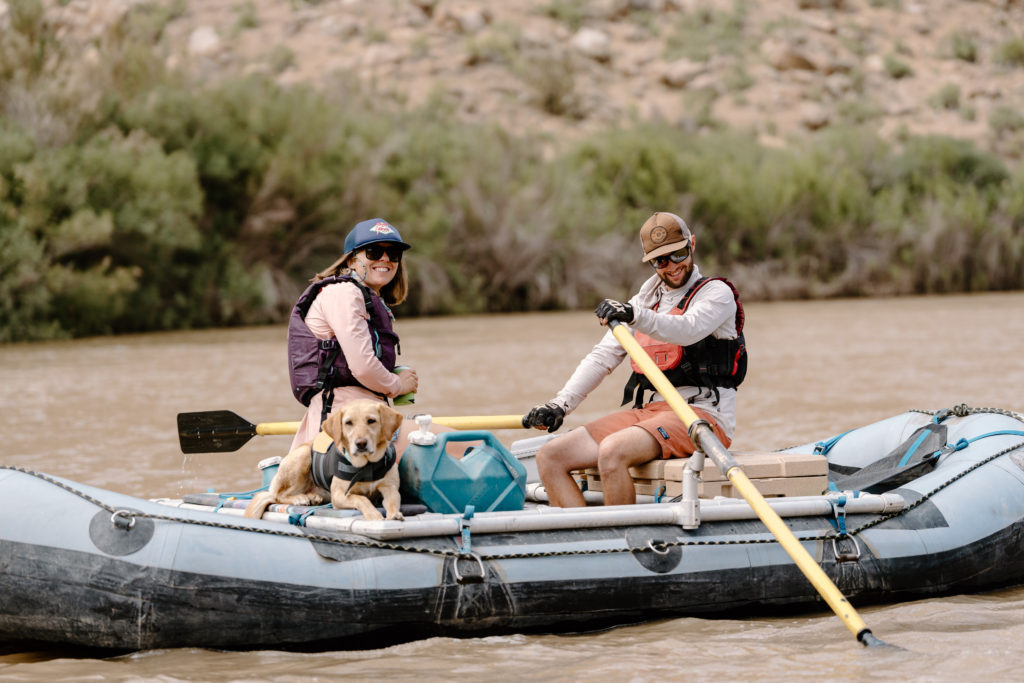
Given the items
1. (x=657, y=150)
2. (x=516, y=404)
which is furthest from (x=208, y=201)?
(x=516, y=404)

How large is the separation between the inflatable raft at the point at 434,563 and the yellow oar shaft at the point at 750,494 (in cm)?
28

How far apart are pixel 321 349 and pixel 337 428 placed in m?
0.54

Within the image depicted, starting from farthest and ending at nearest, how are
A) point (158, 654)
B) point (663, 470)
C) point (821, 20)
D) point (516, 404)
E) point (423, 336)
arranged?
point (821, 20)
point (423, 336)
point (516, 404)
point (663, 470)
point (158, 654)

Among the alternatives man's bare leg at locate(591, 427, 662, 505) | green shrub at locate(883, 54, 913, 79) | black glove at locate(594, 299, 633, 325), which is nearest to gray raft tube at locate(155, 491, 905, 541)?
man's bare leg at locate(591, 427, 662, 505)

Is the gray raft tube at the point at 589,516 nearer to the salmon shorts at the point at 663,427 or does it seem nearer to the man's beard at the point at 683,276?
the salmon shorts at the point at 663,427

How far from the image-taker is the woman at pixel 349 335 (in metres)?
5.73

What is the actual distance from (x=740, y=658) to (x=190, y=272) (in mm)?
19967

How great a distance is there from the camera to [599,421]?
20.7 feet

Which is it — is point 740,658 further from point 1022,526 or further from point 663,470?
point 1022,526

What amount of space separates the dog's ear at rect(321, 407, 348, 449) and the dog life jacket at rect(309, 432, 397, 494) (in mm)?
55

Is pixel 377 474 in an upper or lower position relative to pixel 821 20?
lower

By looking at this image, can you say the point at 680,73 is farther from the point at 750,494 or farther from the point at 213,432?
the point at 750,494

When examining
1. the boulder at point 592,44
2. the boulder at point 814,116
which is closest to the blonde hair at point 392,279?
the boulder at point 814,116

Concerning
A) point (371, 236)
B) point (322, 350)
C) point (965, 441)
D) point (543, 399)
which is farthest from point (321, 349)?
point (543, 399)
